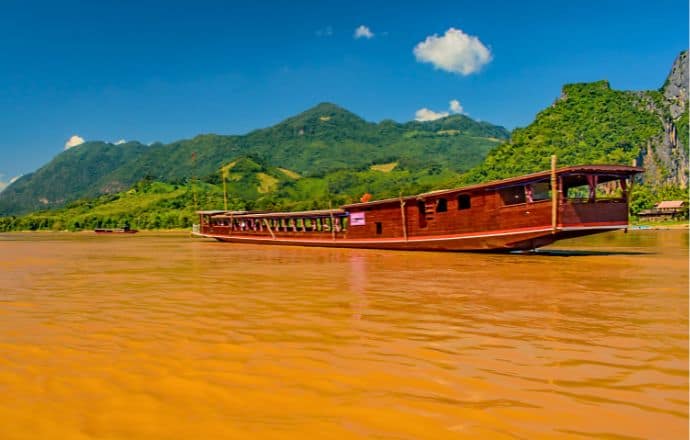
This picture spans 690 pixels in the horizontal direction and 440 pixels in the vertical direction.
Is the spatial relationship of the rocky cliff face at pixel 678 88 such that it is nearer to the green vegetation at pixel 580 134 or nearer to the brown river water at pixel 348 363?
the green vegetation at pixel 580 134

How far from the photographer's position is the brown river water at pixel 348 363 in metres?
3.56

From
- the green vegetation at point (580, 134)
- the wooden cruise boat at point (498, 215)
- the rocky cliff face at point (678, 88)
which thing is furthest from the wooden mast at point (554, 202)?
the rocky cliff face at point (678, 88)

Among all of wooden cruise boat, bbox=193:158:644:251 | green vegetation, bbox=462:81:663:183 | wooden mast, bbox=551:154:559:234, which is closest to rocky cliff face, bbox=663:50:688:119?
green vegetation, bbox=462:81:663:183

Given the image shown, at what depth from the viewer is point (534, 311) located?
25.8 ft

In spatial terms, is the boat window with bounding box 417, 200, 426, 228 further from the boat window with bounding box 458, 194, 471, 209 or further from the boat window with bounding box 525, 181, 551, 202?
the boat window with bounding box 525, 181, 551, 202

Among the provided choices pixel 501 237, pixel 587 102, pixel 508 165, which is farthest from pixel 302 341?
pixel 587 102

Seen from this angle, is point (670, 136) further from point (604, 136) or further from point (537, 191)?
point (537, 191)

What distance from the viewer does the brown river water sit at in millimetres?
3559

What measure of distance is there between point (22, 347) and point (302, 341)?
3.76m

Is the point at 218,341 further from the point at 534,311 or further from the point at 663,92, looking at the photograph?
the point at 663,92

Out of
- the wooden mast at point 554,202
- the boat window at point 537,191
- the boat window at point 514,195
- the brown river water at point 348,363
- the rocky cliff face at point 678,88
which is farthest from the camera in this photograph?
the rocky cliff face at point 678,88

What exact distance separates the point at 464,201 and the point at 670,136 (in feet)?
481

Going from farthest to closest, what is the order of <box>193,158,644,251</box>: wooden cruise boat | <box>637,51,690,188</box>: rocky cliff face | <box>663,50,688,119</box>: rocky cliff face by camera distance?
<box>663,50,688,119</box>: rocky cliff face → <box>637,51,690,188</box>: rocky cliff face → <box>193,158,644,251</box>: wooden cruise boat

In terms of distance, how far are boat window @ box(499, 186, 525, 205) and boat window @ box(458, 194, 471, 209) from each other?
178 cm
